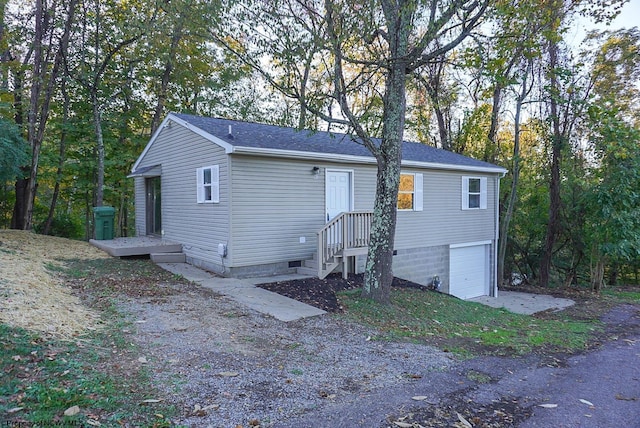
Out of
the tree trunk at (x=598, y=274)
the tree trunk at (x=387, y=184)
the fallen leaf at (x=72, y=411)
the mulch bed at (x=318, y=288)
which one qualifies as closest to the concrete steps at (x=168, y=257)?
the mulch bed at (x=318, y=288)

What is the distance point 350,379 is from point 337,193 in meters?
7.12

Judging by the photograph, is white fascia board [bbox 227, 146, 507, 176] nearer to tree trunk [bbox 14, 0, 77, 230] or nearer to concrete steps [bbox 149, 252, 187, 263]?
concrete steps [bbox 149, 252, 187, 263]

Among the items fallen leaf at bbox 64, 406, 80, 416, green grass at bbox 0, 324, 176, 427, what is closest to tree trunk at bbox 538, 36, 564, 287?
green grass at bbox 0, 324, 176, 427

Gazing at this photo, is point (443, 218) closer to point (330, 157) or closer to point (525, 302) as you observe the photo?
point (525, 302)

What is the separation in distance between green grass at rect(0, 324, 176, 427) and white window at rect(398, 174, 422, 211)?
9094 mm

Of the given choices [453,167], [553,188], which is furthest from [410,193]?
[553,188]

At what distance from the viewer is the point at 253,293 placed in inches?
297

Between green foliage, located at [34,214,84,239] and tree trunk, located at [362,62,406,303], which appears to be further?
→ green foliage, located at [34,214,84,239]

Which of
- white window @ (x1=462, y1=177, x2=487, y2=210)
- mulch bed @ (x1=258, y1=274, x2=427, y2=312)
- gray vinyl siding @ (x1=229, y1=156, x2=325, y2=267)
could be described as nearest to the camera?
mulch bed @ (x1=258, y1=274, x2=427, y2=312)

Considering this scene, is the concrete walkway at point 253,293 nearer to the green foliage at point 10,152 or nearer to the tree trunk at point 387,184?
the tree trunk at point 387,184

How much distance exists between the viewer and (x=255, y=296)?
7.31 metres

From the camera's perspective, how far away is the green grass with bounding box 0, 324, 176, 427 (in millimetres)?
2787

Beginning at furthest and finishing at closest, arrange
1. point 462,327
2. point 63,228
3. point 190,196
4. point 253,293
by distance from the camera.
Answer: point 63,228
point 190,196
point 253,293
point 462,327

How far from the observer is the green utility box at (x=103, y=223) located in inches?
477
